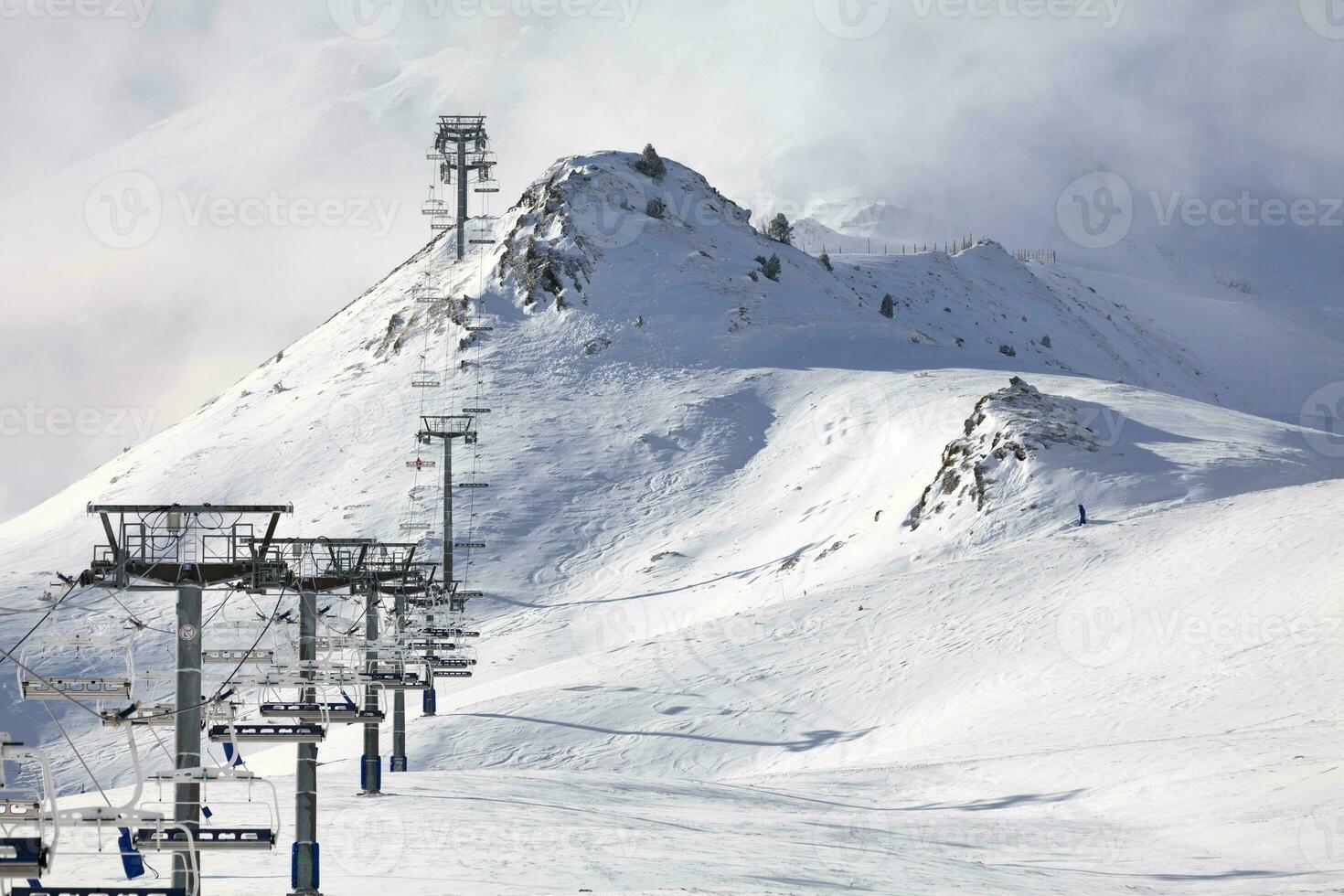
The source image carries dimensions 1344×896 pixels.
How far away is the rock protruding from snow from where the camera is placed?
5941 cm

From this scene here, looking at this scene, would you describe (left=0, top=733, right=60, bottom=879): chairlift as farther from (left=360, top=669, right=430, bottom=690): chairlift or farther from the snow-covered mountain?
(left=360, top=669, right=430, bottom=690): chairlift

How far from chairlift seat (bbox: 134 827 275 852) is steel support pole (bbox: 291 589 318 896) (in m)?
3.74

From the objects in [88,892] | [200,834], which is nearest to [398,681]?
[200,834]

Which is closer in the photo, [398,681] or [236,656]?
[236,656]

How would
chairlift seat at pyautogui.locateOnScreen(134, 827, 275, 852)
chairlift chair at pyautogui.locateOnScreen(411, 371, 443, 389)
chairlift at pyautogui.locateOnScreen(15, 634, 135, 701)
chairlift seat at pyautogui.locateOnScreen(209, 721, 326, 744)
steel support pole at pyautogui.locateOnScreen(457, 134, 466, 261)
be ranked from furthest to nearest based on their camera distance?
steel support pole at pyautogui.locateOnScreen(457, 134, 466, 261)
chairlift chair at pyautogui.locateOnScreen(411, 371, 443, 389)
chairlift seat at pyautogui.locateOnScreen(209, 721, 326, 744)
chairlift at pyautogui.locateOnScreen(15, 634, 135, 701)
chairlift seat at pyautogui.locateOnScreen(134, 827, 275, 852)

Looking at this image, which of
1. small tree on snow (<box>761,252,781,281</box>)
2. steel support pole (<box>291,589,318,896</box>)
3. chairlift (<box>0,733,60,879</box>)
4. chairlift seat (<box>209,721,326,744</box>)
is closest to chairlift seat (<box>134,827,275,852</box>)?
chairlift (<box>0,733,60,879</box>)

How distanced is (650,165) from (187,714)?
107 m

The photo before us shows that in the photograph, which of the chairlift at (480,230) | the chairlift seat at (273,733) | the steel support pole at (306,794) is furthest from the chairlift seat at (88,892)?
the chairlift at (480,230)

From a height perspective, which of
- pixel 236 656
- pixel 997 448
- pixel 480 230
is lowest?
pixel 236 656

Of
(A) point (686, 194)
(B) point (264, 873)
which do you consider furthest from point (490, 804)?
(A) point (686, 194)

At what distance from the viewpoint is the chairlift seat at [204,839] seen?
55.2ft

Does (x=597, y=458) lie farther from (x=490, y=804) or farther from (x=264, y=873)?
(x=264, y=873)

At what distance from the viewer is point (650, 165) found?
402ft

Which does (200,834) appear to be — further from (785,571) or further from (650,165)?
(650,165)
